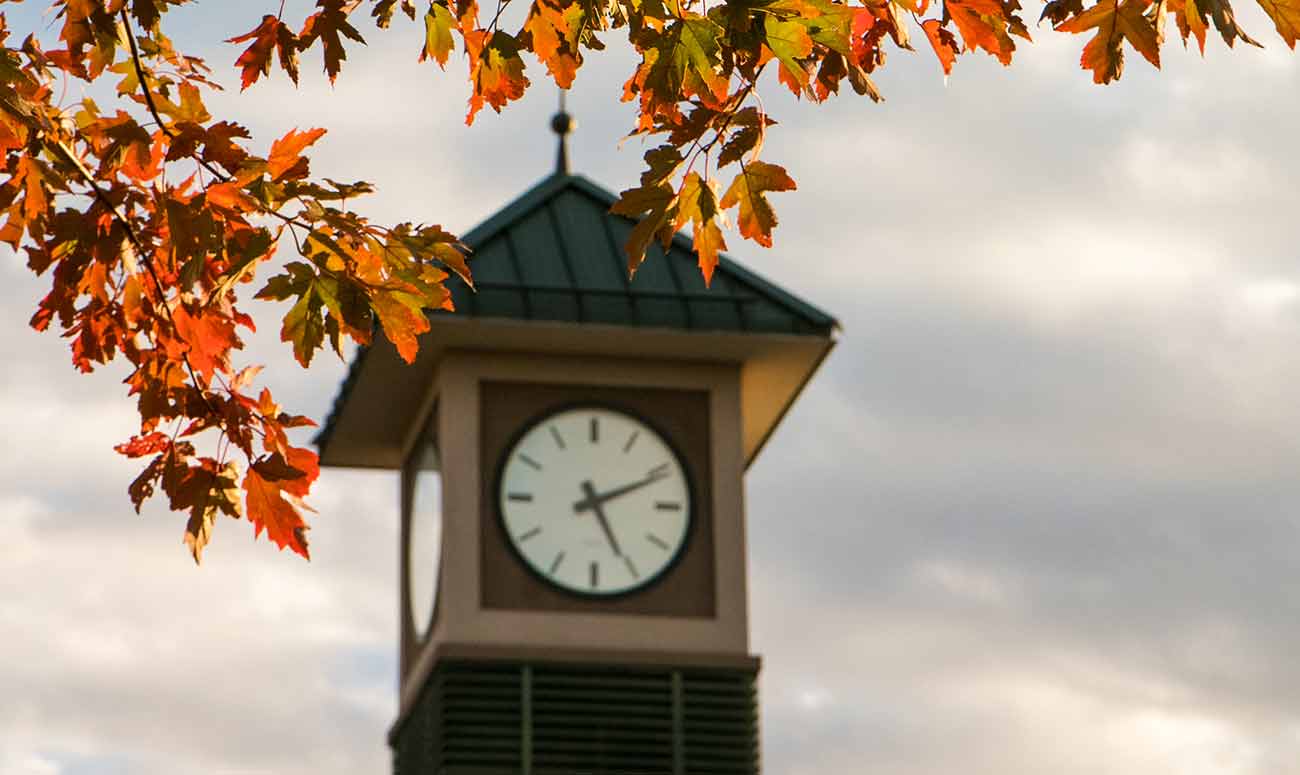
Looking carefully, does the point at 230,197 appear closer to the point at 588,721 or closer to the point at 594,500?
the point at 588,721

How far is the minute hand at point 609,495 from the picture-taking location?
15.9m

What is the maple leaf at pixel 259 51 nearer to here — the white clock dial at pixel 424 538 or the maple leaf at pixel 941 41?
the maple leaf at pixel 941 41

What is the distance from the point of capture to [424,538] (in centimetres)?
1708

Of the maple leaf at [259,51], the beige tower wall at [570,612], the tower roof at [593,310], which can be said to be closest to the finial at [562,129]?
the tower roof at [593,310]

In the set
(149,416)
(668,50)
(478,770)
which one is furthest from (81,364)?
(478,770)

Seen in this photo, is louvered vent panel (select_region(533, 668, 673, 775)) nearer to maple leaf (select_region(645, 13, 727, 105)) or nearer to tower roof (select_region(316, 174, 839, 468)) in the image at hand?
tower roof (select_region(316, 174, 839, 468))

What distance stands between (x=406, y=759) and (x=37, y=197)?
41.0ft

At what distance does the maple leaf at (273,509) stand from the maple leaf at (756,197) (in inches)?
38.6

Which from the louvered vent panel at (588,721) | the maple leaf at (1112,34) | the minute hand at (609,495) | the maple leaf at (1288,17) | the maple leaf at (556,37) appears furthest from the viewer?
the minute hand at (609,495)

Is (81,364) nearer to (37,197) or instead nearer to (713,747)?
(37,197)

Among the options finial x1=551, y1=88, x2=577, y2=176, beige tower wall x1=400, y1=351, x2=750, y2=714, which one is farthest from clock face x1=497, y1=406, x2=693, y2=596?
finial x1=551, y1=88, x2=577, y2=176

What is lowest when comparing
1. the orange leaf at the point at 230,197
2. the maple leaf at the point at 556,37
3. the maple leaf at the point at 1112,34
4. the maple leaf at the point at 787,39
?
the orange leaf at the point at 230,197

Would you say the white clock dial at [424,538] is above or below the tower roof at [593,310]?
below

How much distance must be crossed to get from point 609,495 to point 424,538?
1694mm
